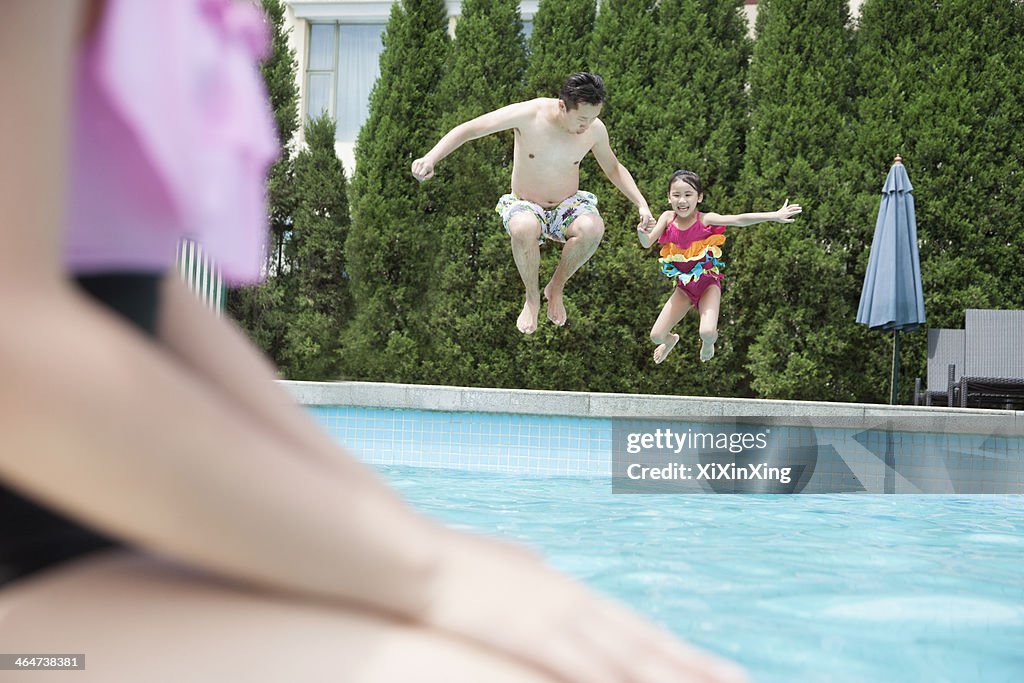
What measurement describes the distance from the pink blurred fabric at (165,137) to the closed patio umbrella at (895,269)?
9.37 metres

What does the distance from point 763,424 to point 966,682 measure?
15.0ft

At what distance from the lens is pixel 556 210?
6.75 meters

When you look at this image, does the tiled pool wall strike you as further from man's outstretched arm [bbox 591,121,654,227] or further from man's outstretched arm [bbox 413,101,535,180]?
man's outstretched arm [bbox 413,101,535,180]

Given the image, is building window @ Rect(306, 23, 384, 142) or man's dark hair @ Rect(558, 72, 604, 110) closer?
man's dark hair @ Rect(558, 72, 604, 110)

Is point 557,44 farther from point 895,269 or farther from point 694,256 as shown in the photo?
point 895,269

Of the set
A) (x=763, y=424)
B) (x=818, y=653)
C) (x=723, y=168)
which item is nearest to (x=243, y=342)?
(x=818, y=653)

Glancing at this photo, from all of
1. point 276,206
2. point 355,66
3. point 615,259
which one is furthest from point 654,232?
point 355,66

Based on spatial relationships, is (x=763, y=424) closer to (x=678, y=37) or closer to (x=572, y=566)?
(x=572, y=566)

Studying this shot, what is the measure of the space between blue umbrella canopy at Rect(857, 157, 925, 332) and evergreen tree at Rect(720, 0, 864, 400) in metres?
1.19

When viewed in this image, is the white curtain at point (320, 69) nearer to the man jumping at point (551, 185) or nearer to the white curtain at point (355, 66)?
the white curtain at point (355, 66)

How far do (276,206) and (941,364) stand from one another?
313 inches

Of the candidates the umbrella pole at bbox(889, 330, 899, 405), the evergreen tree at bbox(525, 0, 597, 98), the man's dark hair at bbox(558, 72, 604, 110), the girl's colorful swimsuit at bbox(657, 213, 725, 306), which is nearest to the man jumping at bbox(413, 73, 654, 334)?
the man's dark hair at bbox(558, 72, 604, 110)

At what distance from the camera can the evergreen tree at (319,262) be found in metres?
11.8

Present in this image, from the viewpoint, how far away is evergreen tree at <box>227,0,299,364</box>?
11984mm
